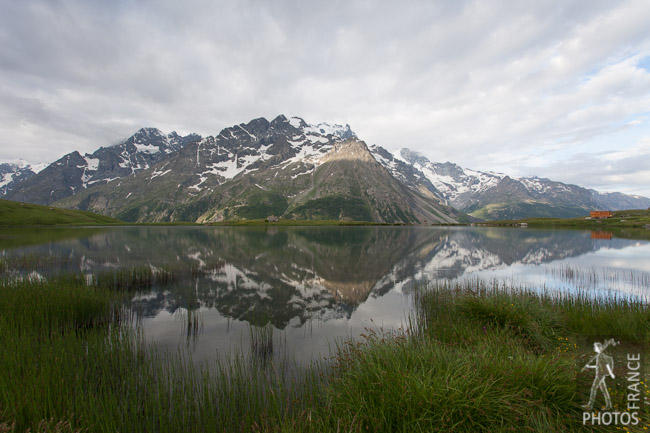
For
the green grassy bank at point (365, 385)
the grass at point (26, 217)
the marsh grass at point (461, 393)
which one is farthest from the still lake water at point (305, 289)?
the grass at point (26, 217)

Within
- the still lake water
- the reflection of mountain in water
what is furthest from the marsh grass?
the reflection of mountain in water

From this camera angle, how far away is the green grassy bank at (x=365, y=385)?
21.6ft

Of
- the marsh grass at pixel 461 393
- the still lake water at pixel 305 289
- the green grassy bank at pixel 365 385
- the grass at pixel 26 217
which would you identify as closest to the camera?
the marsh grass at pixel 461 393

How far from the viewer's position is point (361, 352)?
33.9 ft

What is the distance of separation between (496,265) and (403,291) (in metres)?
24.9

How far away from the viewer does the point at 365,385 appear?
8164 millimetres

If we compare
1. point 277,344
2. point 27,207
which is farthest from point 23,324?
point 27,207

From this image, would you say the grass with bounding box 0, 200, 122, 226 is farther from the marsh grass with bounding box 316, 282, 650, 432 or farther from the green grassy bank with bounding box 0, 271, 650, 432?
the marsh grass with bounding box 316, 282, 650, 432

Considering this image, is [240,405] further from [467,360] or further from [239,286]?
[239,286]

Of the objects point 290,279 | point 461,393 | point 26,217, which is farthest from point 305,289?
point 26,217

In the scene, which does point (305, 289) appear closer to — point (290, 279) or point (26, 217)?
point (290, 279)

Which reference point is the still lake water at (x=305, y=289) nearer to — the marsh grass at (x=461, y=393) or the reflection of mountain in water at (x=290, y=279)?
the reflection of mountain in water at (x=290, y=279)

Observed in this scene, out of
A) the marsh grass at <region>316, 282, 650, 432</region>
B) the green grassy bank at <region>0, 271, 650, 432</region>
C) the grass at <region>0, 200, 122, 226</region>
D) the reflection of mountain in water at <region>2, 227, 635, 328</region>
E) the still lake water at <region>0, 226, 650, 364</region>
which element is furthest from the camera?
the grass at <region>0, 200, 122, 226</region>

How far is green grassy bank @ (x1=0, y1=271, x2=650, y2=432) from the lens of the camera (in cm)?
657
